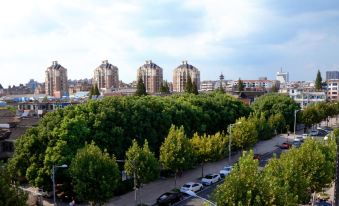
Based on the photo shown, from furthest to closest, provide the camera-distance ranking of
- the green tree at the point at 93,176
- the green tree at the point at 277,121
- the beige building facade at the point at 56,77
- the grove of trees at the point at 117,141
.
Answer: the beige building facade at the point at 56,77 < the green tree at the point at 277,121 < the grove of trees at the point at 117,141 < the green tree at the point at 93,176

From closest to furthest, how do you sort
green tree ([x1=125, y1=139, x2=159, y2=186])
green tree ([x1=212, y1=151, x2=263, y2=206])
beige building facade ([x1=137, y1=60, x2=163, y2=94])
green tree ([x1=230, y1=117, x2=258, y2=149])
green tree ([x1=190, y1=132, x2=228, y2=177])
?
green tree ([x1=212, y1=151, x2=263, y2=206]) → green tree ([x1=125, y1=139, x2=159, y2=186]) → green tree ([x1=190, y1=132, x2=228, y2=177]) → green tree ([x1=230, y1=117, x2=258, y2=149]) → beige building facade ([x1=137, y1=60, x2=163, y2=94])

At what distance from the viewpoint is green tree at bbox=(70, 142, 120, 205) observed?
26.5 m

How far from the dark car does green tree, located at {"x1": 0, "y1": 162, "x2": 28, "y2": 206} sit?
1408 cm

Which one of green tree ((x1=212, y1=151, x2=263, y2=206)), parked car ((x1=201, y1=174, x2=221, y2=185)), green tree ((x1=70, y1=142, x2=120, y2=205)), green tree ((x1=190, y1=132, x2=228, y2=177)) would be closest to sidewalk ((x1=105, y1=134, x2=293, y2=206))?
parked car ((x1=201, y1=174, x2=221, y2=185))

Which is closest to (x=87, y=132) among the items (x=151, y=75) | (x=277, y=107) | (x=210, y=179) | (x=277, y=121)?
(x=210, y=179)

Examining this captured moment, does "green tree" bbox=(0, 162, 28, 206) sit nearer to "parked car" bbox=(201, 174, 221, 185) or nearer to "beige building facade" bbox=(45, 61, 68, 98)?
"parked car" bbox=(201, 174, 221, 185)

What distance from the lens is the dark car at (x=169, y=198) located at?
30.9 metres

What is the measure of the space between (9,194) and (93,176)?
850cm

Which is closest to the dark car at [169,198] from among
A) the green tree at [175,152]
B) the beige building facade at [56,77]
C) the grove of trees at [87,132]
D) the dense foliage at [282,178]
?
the green tree at [175,152]

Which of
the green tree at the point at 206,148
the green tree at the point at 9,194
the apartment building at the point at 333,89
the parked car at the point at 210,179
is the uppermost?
the apartment building at the point at 333,89

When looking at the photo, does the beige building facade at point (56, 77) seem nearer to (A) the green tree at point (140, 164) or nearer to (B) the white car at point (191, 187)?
(B) the white car at point (191, 187)

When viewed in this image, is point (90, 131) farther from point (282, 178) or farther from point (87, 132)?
point (282, 178)

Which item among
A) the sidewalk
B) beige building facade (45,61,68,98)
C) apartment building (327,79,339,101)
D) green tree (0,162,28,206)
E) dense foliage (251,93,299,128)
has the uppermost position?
beige building facade (45,61,68,98)

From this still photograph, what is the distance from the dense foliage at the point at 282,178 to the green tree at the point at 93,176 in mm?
10438
